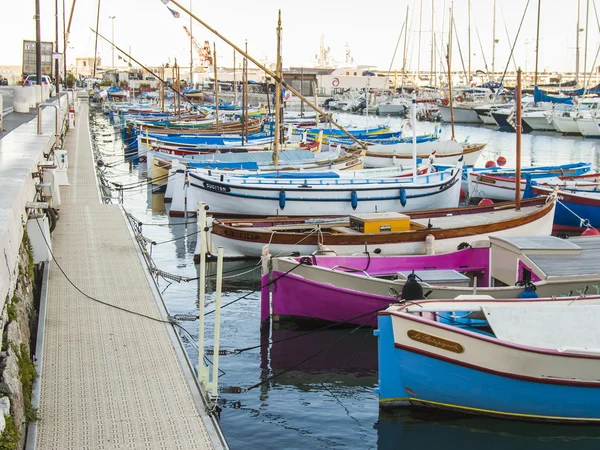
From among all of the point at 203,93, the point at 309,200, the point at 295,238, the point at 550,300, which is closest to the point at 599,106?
the point at 203,93

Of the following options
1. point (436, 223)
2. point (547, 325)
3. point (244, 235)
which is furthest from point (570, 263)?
point (244, 235)

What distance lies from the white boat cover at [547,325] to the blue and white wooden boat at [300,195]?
15.0m

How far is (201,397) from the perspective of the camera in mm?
10594

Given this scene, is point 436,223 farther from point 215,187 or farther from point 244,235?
point 215,187

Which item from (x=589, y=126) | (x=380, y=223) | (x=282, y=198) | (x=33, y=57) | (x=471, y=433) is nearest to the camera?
(x=471, y=433)

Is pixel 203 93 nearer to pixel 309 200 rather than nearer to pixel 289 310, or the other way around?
pixel 309 200

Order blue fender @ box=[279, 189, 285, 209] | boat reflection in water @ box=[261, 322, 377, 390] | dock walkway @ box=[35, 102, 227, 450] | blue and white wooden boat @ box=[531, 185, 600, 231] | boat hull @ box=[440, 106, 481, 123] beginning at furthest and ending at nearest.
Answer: boat hull @ box=[440, 106, 481, 123] < blue and white wooden boat @ box=[531, 185, 600, 231] < blue fender @ box=[279, 189, 285, 209] < boat reflection in water @ box=[261, 322, 377, 390] < dock walkway @ box=[35, 102, 227, 450]

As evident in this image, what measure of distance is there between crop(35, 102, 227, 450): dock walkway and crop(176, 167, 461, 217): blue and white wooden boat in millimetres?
10397

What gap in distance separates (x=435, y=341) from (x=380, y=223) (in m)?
9.60

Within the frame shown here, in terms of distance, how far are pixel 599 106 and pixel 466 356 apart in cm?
8199

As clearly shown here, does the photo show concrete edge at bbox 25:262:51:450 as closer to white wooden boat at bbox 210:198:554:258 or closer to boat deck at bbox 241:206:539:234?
white wooden boat at bbox 210:198:554:258

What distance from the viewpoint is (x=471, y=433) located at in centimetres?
1312

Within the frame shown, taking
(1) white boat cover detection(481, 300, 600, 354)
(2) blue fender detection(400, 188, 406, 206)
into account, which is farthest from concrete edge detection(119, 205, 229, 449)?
(2) blue fender detection(400, 188, 406, 206)

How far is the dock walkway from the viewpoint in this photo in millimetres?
9492
